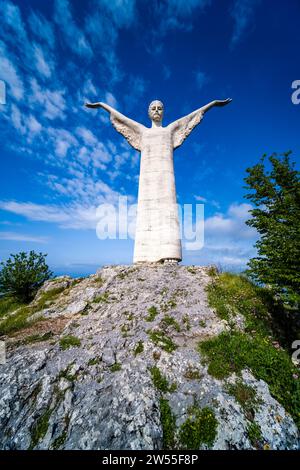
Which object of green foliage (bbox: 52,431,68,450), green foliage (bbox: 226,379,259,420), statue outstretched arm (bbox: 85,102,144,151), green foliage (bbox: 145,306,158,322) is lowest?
green foliage (bbox: 52,431,68,450)

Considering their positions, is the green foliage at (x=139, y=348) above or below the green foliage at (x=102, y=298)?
below

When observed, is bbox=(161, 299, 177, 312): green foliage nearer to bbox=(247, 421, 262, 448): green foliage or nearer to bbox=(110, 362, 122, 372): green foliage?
bbox=(110, 362, 122, 372): green foliage

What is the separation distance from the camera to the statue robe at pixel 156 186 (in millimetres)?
13133

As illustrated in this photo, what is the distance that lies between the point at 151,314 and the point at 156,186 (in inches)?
299

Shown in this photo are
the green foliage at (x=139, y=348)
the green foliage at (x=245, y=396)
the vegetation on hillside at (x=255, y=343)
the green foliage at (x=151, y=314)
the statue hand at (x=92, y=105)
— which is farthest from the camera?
the statue hand at (x=92, y=105)

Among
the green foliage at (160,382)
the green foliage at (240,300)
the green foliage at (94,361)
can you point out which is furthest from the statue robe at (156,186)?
the green foliage at (160,382)

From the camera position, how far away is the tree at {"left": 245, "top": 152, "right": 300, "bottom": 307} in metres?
9.05

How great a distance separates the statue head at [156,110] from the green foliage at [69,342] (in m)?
13.5

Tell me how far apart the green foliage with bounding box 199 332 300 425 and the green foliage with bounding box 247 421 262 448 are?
3.85ft

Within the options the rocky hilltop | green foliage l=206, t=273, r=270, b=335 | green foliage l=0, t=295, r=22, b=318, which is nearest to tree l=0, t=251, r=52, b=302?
green foliage l=0, t=295, r=22, b=318

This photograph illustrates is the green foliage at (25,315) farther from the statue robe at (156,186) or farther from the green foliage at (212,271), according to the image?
the green foliage at (212,271)

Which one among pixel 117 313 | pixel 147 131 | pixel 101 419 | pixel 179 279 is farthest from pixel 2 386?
pixel 147 131

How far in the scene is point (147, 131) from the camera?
1517cm
